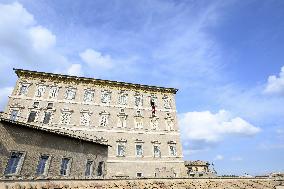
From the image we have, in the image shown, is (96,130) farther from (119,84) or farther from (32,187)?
(32,187)

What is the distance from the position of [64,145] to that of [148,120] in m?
17.3

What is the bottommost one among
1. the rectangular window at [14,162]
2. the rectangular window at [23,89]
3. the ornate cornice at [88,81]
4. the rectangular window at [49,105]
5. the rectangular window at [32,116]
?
the rectangular window at [14,162]

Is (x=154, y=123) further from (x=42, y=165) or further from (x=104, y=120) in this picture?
(x=42, y=165)

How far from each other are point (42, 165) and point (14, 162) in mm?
2058

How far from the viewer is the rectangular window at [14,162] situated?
1572 cm

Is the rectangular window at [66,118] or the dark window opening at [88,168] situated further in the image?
the rectangular window at [66,118]

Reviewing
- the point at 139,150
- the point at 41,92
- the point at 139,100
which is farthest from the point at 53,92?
the point at 139,150

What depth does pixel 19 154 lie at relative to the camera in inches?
638

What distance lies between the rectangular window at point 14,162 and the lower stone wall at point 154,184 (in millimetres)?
8829

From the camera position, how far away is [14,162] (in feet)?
52.5

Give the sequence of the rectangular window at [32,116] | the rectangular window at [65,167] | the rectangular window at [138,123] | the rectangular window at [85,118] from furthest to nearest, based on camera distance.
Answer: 1. the rectangular window at [138,123]
2. the rectangular window at [85,118]
3. the rectangular window at [32,116]
4. the rectangular window at [65,167]

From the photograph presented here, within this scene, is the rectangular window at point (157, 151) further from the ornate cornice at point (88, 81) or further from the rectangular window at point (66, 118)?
the rectangular window at point (66, 118)

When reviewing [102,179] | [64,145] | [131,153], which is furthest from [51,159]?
[131,153]

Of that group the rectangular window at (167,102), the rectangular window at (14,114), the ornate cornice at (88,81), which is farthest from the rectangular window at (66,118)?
the rectangular window at (167,102)
